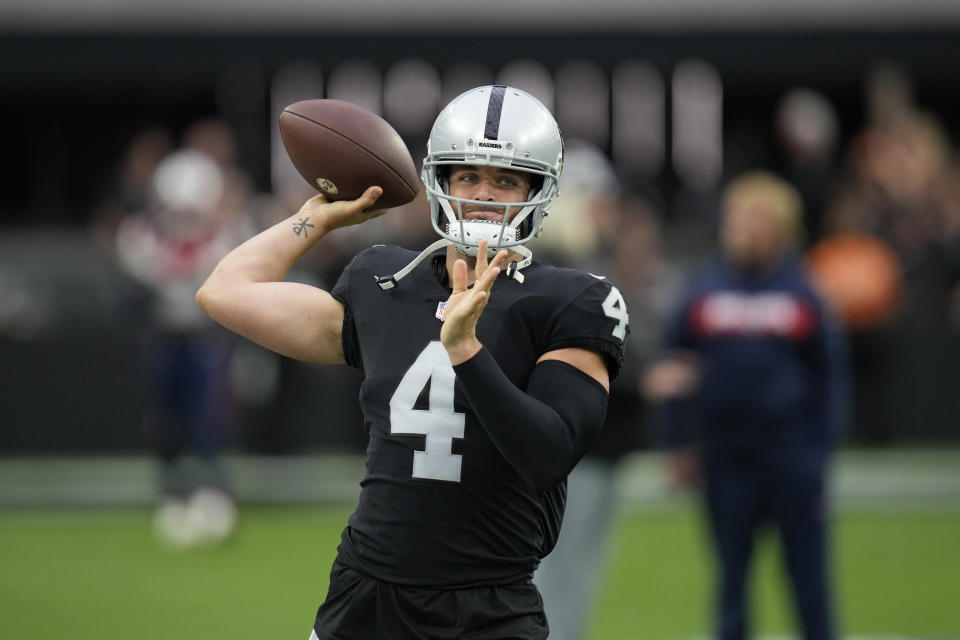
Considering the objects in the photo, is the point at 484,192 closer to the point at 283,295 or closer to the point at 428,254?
the point at 428,254

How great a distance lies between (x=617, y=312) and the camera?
3406mm

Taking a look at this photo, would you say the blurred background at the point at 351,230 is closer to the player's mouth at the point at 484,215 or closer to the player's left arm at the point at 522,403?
the player's mouth at the point at 484,215

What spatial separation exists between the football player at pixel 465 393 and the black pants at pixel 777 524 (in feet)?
8.80

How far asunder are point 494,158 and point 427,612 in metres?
1.02

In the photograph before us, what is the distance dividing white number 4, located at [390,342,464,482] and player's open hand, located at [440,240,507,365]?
24 cm

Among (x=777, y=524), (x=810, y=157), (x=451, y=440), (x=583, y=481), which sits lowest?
(x=777, y=524)

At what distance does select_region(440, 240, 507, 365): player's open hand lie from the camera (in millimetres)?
3082

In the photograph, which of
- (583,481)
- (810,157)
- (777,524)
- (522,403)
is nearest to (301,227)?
(522,403)

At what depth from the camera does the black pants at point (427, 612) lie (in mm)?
3320

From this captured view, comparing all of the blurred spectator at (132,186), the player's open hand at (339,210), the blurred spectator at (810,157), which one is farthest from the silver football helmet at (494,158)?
the blurred spectator at (810,157)

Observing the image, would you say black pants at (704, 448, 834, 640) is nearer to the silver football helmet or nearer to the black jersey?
the black jersey

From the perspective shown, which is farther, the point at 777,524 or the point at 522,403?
the point at 777,524

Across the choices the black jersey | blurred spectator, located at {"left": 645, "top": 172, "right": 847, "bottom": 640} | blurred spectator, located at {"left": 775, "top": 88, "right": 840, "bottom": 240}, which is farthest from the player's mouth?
blurred spectator, located at {"left": 775, "top": 88, "right": 840, "bottom": 240}

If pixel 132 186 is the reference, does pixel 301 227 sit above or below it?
below
